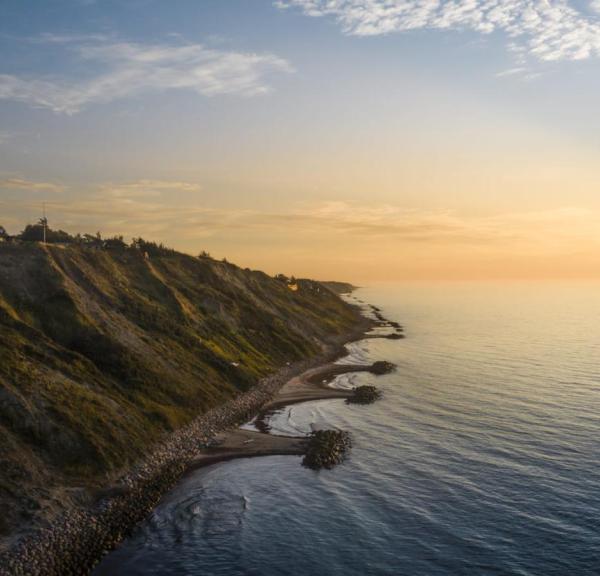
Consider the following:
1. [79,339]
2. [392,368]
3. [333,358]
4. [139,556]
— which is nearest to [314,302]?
[333,358]

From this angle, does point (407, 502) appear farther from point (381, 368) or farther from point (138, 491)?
point (381, 368)

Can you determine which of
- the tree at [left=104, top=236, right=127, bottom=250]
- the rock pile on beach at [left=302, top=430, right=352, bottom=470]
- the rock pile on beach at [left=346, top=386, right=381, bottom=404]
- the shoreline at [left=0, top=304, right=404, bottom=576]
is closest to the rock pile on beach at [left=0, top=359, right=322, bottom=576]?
the shoreline at [left=0, top=304, right=404, bottom=576]

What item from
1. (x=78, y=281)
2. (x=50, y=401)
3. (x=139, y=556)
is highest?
(x=78, y=281)

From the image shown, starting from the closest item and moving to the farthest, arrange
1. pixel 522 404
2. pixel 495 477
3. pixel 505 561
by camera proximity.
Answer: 1. pixel 505 561
2. pixel 495 477
3. pixel 522 404

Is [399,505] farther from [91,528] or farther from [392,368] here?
[392,368]

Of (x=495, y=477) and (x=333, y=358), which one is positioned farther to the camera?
(x=333, y=358)

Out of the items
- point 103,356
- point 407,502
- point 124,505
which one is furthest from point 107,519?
point 103,356

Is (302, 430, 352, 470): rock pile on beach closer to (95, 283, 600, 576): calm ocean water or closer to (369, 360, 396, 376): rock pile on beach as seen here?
(95, 283, 600, 576): calm ocean water
